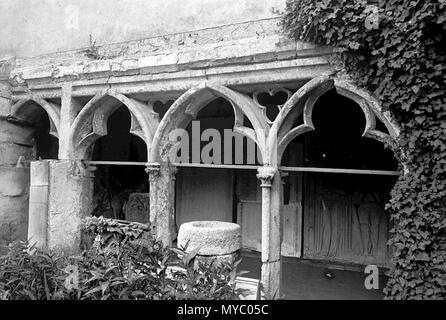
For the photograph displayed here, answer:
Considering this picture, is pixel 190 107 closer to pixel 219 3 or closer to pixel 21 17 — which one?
pixel 219 3

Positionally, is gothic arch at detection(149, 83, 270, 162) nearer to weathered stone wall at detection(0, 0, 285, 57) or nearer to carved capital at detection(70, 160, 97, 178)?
weathered stone wall at detection(0, 0, 285, 57)

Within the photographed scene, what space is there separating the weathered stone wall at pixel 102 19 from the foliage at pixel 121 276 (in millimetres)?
3095

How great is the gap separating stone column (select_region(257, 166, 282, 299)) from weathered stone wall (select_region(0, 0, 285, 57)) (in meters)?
2.02

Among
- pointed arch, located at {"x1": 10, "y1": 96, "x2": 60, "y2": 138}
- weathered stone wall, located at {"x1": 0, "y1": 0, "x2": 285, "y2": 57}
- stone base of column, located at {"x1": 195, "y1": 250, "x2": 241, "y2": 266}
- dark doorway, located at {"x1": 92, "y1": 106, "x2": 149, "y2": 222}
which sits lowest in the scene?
→ stone base of column, located at {"x1": 195, "y1": 250, "x2": 241, "y2": 266}

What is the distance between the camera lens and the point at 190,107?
5273mm

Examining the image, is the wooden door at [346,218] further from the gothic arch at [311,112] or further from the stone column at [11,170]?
the stone column at [11,170]

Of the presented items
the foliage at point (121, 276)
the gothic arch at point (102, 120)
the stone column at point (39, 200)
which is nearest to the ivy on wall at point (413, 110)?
the foliage at point (121, 276)

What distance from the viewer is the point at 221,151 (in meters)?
8.17

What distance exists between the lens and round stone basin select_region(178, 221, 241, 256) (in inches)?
153

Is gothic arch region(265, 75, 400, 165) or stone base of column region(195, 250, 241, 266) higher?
gothic arch region(265, 75, 400, 165)

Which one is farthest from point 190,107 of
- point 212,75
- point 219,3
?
point 219,3

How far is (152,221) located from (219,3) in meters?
3.05

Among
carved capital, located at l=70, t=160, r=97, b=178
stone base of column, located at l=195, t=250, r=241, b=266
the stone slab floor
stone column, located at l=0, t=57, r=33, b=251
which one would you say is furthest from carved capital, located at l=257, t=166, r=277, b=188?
stone column, located at l=0, t=57, r=33, b=251

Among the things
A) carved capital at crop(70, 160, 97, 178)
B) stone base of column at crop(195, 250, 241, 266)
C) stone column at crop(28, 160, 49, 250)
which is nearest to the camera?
stone base of column at crop(195, 250, 241, 266)
